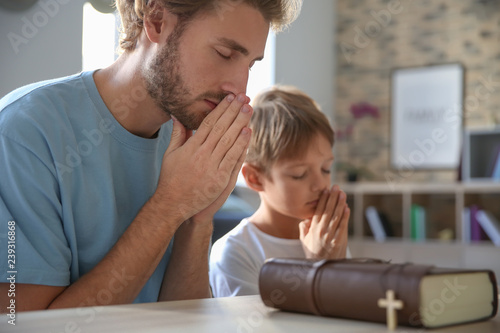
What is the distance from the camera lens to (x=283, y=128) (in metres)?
1.56

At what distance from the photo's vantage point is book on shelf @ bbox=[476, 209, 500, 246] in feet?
14.1

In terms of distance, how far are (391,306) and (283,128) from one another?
0.99m

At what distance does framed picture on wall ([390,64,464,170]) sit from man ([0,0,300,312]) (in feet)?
13.6

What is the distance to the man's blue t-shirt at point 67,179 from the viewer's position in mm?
950

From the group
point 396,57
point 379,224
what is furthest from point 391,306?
point 396,57

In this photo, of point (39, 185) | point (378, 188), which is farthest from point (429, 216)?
point (39, 185)

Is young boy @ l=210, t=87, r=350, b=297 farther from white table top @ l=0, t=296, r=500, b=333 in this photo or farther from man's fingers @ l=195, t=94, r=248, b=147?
white table top @ l=0, t=296, r=500, b=333

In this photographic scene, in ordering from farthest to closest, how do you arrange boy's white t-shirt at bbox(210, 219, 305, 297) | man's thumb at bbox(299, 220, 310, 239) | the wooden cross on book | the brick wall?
the brick wall
man's thumb at bbox(299, 220, 310, 239)
boy's white t-shirt at bbox(210, 219, 305, 297)
the wooden cross on book

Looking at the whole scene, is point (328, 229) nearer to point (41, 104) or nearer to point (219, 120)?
point (219, 120)

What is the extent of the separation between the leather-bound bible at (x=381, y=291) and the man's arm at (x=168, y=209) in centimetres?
36

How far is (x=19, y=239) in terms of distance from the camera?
0.93 m

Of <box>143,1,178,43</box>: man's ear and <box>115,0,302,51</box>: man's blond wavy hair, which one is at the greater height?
<box>115,0,302,51</box>: man's blond wavy hair

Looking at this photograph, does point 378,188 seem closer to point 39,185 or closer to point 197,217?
point 197,217

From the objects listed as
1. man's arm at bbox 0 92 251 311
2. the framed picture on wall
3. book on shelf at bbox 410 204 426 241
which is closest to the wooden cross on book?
man's arm at bbox 0 92 251 311
